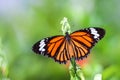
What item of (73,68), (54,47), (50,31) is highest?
(50,31)

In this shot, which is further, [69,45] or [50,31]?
Result: [50,31]

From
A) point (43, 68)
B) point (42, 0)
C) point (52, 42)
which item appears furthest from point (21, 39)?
point (52, 42)

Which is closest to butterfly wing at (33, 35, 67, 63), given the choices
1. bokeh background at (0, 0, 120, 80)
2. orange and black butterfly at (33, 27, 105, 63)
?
orange and black butterfly at (33, 27, 105, 63)

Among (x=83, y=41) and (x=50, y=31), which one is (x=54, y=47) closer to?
(x=83, y=41)

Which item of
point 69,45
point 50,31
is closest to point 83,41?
point 69,45

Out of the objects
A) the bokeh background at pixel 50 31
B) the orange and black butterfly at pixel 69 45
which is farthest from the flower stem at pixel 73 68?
the bokeh background at pixel 50 31

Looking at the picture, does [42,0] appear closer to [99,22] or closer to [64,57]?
[99,22]

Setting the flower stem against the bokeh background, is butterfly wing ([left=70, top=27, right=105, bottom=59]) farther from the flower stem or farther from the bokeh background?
the bokeh background

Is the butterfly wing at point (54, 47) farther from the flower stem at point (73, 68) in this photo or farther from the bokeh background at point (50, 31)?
the bokeh background at point (50, 31)
